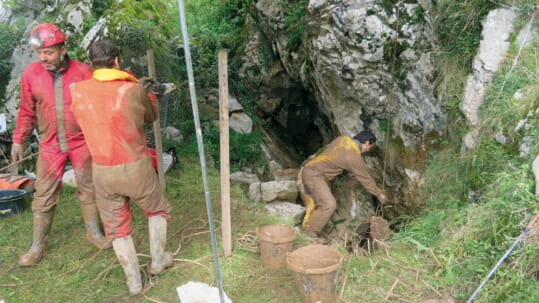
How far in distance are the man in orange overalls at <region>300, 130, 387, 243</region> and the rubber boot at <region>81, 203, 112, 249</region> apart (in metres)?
2.65

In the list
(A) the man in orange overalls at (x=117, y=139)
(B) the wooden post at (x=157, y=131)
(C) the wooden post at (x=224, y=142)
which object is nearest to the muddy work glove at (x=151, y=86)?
(A) the man in orange overalls at (x=117, y=139)

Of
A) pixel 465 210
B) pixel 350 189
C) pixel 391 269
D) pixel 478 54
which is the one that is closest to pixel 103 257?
pixel 391 269

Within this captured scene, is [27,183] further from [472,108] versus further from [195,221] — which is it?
[472,108]

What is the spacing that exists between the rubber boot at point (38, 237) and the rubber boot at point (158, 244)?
4.06 ft

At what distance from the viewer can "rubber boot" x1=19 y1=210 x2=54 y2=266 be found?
152 inches

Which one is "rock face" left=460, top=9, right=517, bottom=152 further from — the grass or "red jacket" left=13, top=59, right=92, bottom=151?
"red jacket" left=13, top=59, right=92, bottom=151

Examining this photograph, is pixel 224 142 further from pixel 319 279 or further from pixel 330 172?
pixel 330 172

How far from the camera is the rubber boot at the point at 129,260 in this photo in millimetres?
3249

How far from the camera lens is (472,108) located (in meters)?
4.24

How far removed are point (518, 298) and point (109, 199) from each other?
3261mm

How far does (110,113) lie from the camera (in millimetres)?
2936

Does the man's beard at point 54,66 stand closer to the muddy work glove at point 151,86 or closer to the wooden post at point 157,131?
the muddy work glove at point 151,86

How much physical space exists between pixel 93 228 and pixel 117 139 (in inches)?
68.9

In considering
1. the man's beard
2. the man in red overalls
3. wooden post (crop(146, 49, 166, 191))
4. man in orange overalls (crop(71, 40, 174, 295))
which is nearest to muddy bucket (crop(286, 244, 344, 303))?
man in orange overalls (crop(71, 40, 174, 295))
